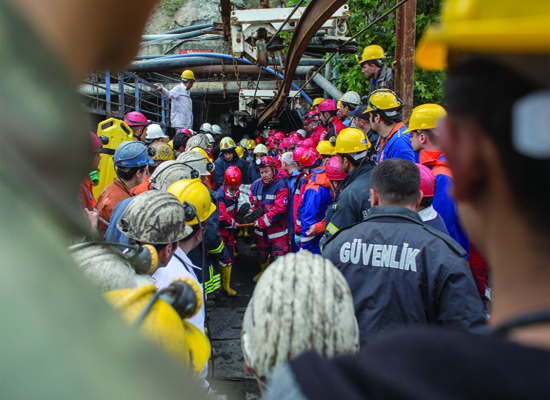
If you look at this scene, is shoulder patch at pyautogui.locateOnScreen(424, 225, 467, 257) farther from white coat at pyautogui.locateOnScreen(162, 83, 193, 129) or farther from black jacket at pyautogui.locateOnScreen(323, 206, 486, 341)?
white coat at pyautogui.locateOnScreen(162, 83, 193, 129)

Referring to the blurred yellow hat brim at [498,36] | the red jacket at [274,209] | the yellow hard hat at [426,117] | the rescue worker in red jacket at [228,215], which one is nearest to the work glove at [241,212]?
the rescue worker in red jacket at [228,215]

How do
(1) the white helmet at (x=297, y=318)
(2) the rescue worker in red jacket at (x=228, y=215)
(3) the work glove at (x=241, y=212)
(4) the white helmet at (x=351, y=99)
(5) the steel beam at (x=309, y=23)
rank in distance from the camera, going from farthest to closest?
(4) the white helmet at (x=351, y=99) < (3) the work glove at (x=241, y=212) < (2) the rescue worker in red jacket at (x=228, y=215) < (5) the steel beam at (x=309, y=23) < (1) the white helmet at (x=297, y=318)

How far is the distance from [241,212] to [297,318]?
6.33m

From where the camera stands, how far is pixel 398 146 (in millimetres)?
4320

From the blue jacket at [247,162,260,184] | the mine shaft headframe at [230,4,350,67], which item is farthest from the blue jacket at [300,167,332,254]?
the blue jacket at [247,162,260,184]

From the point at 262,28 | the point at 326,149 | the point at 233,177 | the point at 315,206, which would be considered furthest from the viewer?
the point at 233,177

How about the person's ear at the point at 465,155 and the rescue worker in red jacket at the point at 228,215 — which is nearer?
the person's ear at the point at 465,155

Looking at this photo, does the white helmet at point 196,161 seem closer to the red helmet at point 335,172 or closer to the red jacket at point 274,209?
the red jacket at point 274,209

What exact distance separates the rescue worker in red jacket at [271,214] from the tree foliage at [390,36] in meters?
4.00

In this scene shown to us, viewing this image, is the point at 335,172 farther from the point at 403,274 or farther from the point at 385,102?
the point at 403,274

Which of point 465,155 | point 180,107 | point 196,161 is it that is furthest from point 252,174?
point 465,155

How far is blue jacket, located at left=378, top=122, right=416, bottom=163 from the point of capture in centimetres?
422

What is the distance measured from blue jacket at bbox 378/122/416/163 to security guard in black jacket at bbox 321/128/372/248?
0.25m

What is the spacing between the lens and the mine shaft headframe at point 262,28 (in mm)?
6117
